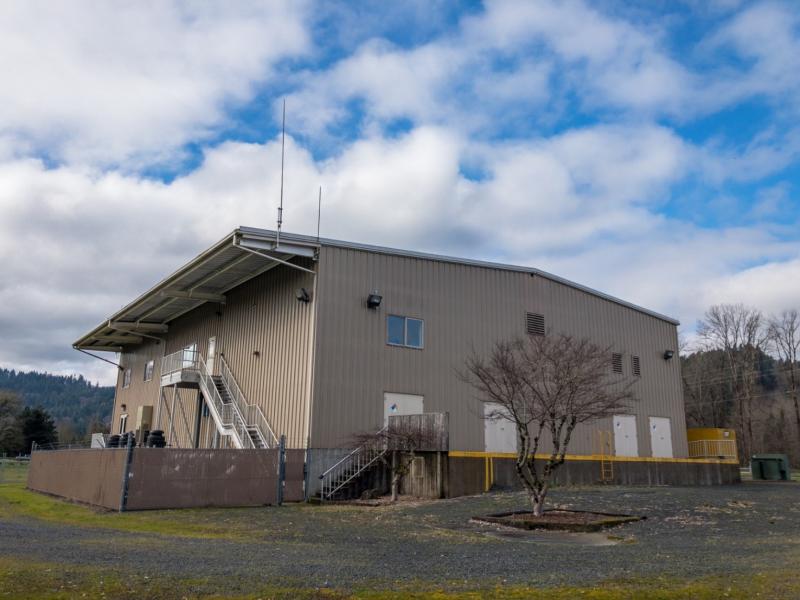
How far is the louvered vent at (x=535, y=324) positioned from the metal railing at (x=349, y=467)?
323 inches

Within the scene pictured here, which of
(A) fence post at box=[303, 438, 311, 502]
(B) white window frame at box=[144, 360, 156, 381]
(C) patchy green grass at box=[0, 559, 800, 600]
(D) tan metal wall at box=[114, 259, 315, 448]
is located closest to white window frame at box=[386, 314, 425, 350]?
(D) tan metal wall at box=[114, 259, 315, 448]

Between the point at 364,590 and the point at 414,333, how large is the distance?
1725 centimetres

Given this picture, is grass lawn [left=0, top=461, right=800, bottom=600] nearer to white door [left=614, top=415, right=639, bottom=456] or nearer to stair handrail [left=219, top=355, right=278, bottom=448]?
stair handrail [left=219, top=355, right=278, bottom=448]

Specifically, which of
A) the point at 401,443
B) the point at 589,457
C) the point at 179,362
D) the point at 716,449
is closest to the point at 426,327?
the point at 401,443

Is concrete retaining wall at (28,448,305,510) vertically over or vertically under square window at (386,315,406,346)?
under

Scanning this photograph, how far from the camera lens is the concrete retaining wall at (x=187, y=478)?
1733cm

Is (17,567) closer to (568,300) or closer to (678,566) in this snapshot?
(678,566)

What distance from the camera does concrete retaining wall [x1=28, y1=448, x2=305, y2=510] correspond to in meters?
17.3

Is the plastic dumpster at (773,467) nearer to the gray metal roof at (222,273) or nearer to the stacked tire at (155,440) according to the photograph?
the gray metal roof at (222,273)

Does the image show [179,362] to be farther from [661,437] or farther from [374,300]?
[661,437]

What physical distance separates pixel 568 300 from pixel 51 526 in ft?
67.8

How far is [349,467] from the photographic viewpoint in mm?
21141

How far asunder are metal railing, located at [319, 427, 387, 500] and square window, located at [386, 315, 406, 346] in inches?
129

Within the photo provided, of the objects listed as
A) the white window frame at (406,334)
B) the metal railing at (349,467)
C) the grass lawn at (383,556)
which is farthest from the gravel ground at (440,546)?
the white window frame at (406,334)
